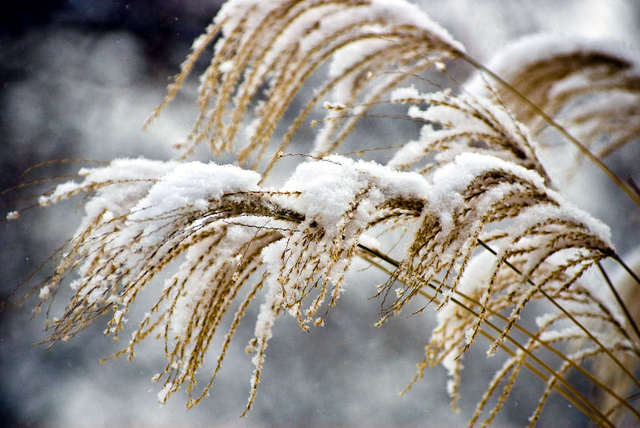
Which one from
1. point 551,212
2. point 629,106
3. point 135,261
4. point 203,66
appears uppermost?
point 629,106

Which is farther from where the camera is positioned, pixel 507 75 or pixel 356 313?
pixel 356 313

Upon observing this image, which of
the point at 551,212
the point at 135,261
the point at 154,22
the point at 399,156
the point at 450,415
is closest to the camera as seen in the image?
the point at 135,261

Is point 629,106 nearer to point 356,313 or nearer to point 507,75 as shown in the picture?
point 507,75

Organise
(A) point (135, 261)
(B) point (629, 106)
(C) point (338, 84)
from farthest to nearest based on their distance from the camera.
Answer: (B) point (629, 106) → (C) point (338, 84) → (A) point (135, 261)

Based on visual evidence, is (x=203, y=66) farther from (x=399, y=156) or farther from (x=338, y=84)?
(x=399, y=156)

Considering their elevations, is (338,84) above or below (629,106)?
below

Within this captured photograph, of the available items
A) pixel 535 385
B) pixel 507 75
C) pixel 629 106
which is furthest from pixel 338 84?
pixel 535 385
